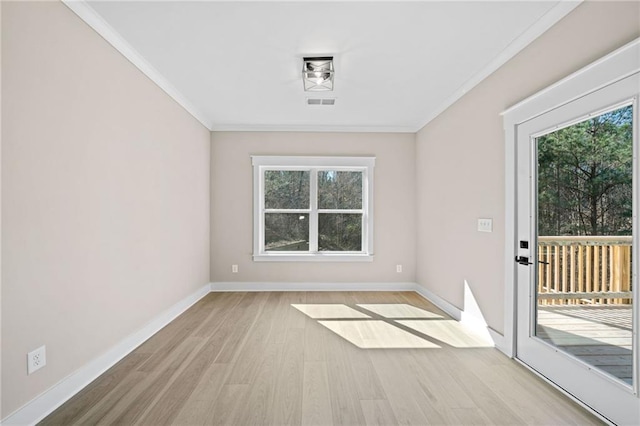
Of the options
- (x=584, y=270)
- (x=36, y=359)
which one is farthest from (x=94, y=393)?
(x=584, y=270)

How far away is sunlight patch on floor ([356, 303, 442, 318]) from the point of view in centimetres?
385

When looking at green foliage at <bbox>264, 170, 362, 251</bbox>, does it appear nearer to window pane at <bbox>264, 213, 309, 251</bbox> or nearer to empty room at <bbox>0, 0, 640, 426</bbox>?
window pane at <bbox>264, 213, 309, 251</bbox>

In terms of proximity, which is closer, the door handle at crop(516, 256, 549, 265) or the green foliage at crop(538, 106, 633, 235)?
the green foliage at crop(538, 106, 633, 235)

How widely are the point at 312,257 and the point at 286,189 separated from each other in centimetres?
117

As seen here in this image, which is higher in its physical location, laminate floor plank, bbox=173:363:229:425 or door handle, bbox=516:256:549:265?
door handle, bbox=516:256:549:265

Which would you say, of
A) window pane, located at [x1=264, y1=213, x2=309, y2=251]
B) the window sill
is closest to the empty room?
the window sill

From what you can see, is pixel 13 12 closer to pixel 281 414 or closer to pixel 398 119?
pixel 281 414

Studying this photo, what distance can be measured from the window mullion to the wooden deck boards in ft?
10.8

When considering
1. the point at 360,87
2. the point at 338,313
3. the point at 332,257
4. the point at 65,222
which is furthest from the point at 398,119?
the point at 65,222

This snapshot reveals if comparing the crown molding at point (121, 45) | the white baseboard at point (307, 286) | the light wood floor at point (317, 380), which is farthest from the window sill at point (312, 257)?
the crown molding at point (121, 45)

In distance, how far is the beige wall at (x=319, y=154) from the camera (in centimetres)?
506

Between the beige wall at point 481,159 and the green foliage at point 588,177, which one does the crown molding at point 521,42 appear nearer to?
the beige wall at point 481,159

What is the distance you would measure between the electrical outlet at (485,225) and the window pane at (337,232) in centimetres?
226

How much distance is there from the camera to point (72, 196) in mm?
2113
